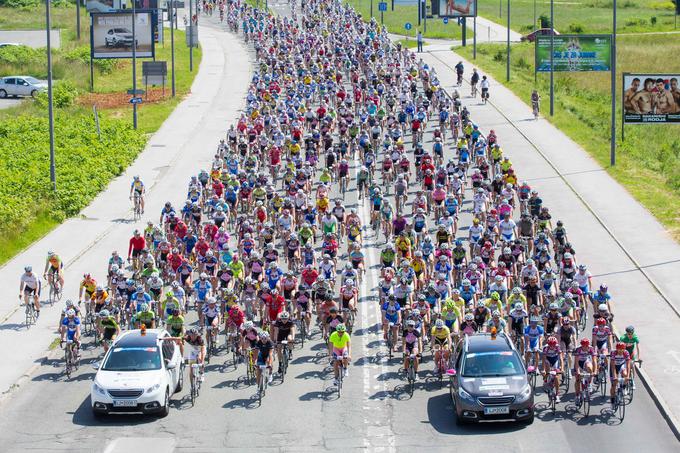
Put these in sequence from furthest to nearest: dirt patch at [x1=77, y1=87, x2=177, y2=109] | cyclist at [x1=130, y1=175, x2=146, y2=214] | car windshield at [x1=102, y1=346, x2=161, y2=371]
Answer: dirt patch at [x1=77, y1=87, x2=177, y2=109] < cyclist at [x1=130, y1=175, x2=146, y2=214] < car windshield at [x1=102, y1=346, x2=161, y2=371]

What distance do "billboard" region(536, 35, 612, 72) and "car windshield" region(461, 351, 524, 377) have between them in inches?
1980

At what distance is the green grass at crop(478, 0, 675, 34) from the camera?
409ft

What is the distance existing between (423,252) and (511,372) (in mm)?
9623

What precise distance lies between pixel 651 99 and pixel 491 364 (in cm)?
3271

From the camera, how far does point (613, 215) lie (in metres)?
44.7

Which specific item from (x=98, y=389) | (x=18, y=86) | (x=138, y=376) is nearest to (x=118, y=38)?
(x=18, y=86)

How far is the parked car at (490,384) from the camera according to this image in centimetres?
2456

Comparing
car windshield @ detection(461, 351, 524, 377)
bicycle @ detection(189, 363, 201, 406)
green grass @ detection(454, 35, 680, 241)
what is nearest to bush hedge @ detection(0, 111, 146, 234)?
bicycle @ detection(189, 363, 201, 406)

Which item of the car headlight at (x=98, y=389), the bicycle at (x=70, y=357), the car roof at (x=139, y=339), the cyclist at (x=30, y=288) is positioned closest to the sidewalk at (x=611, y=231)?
the car roof at (x=139, y=339)

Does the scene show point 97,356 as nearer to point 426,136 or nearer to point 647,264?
point 647,264

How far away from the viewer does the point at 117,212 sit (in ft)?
153

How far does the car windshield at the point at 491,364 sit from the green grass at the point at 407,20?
83.7 m

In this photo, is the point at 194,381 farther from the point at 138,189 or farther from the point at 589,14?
the point at 589,14

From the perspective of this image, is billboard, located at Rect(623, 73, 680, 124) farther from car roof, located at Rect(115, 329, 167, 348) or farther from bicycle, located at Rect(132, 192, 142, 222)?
car roof, located at Rect(115, 329, 167, 348)
